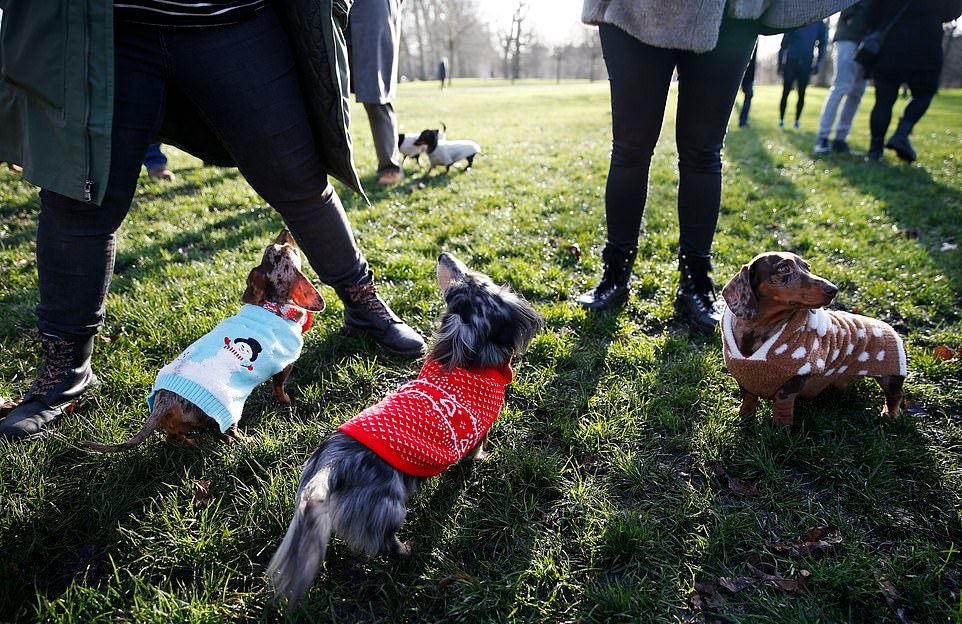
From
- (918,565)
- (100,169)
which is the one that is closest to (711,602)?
(918,565)

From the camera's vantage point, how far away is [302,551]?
5.23 feet

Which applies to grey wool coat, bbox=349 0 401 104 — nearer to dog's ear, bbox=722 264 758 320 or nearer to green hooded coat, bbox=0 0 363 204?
green hooded coat, bbox=0 0 363 204

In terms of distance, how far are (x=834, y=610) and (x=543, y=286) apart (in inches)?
111

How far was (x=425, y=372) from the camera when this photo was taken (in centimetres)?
228

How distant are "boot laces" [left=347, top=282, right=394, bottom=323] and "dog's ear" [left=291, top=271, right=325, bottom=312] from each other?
0.96 feet

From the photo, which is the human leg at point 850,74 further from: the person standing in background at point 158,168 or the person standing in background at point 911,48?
the person standing in background at point 158,168

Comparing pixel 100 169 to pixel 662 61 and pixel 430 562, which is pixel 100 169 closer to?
pixel 430 562

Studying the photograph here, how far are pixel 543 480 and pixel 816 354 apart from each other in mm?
1549

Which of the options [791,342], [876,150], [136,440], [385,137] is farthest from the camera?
[876,150]

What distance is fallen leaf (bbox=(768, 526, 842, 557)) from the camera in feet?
6.67

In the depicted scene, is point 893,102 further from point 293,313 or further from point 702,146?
point 293,313

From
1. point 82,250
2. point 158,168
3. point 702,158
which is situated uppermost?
point 702,158

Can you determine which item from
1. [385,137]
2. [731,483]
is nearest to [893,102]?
[385,137]

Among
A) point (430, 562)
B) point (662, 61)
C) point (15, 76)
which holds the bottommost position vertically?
point (430, 562)
